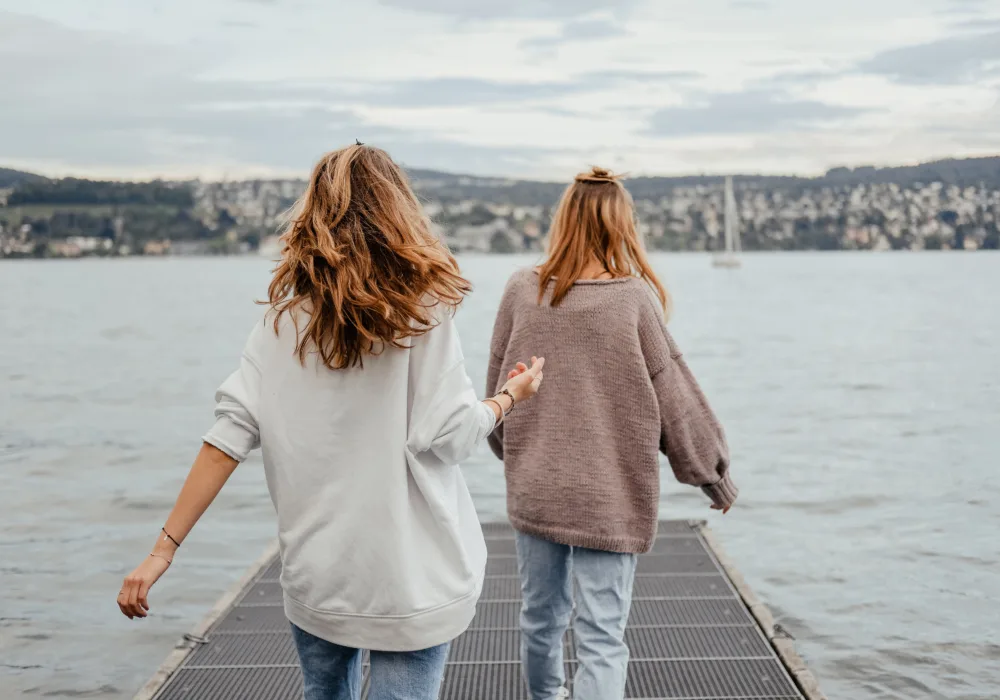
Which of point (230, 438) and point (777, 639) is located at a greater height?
point (230, 438)

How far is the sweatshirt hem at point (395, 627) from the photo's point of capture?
2.31m

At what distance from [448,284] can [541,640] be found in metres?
1.64

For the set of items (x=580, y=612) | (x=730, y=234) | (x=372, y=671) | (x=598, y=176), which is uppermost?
(x=598, y=176)

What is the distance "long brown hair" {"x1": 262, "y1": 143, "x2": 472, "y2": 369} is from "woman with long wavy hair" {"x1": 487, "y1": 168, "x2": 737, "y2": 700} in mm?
1051

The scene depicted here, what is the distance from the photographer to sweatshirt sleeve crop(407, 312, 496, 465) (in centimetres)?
229

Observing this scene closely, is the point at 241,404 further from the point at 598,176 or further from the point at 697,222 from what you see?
the point at 697,222

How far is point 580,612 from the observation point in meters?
3.30

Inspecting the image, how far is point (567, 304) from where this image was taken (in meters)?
3.32

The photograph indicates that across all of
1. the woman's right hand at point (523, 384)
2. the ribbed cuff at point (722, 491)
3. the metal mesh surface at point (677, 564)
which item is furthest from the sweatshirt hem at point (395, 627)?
the metal mesh surface at point (677, 564)

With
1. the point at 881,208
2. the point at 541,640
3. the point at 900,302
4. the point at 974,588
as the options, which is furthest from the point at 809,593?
the point at 881,208

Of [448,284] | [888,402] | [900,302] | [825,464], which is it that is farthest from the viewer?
[900,302]

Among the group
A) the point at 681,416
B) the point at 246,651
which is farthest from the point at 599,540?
the point at 246,651

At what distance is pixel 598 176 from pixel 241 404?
1540 millimetres

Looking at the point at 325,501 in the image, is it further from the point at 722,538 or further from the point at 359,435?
the point at 722,538
